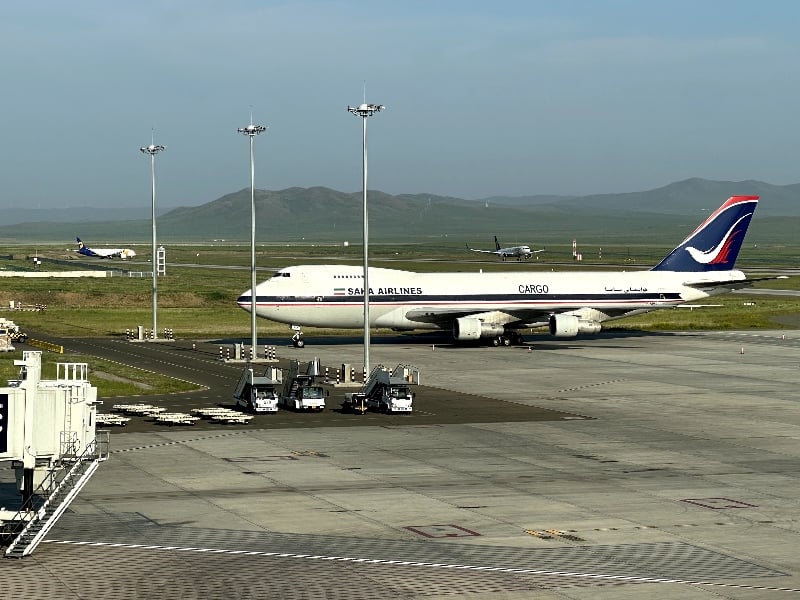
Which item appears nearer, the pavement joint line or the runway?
the pavement joint line

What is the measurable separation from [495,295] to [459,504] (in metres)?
54.5

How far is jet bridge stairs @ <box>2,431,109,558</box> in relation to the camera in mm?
32312

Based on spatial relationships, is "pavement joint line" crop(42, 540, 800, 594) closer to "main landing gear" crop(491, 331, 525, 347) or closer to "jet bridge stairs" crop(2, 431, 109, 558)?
"jet bridge stairs" crop(2, 431, 109, 558)

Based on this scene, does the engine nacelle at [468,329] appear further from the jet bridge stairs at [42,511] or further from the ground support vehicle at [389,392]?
the jet bridge stairs at [42,511]

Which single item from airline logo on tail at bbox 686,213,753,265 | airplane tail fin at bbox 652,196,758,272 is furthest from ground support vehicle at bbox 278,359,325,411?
airline logo on tail at bbox 686,213,753,265

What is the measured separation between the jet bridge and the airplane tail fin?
230 feet

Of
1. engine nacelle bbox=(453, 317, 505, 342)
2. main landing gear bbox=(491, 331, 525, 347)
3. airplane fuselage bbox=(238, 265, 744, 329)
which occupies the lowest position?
main landing gear bbox=(491, 331, 525, 347)

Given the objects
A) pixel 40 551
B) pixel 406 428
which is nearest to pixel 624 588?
pixel 40 551

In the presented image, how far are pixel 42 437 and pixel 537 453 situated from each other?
20540 mm

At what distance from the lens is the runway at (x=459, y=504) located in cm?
3036

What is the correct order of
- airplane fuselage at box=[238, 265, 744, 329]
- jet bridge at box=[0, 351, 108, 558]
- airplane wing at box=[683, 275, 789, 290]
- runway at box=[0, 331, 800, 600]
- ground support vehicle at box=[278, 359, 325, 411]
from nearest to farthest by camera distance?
runway at box=[0, 331, 800, 600], jet bridge at box=[0, 351, 108, 558], ground support vehicle at box=[278, 359, 325, 411], airplane fuselage at box=[238, 265, 744, 329], airplane wing at box=[683, 275, 789, 290]

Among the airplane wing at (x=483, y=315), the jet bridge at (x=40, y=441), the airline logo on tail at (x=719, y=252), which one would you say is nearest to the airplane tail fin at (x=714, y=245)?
the airline logo on tail at (x=719, y=252)

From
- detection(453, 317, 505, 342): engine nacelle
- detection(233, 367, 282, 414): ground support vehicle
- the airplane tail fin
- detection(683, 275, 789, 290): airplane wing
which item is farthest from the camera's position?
the airplane tail fin

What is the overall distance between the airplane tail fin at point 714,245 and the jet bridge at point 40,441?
70.1 meters
